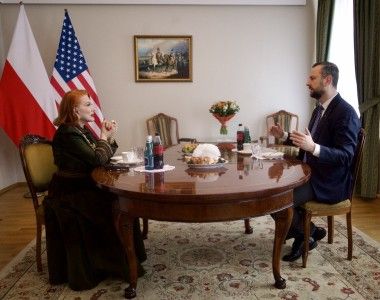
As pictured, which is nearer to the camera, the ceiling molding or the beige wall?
the ceiling molding

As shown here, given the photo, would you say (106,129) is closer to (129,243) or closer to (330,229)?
(129,243)

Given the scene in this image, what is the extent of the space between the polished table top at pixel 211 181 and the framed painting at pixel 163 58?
309 cm

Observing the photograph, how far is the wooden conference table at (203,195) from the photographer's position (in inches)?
65.9

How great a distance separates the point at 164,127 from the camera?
204 inches

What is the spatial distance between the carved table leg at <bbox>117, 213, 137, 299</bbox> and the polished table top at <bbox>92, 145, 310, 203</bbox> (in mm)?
237

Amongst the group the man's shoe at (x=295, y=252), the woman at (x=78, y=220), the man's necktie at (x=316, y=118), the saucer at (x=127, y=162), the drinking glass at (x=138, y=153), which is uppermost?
the man's necktie at (x=316, y=118)

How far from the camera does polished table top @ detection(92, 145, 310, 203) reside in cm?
166

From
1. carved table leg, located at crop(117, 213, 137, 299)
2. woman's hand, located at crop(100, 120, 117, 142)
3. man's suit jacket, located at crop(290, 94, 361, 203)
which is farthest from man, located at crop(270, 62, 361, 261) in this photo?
woman's hand, located at crop(100, 120, 117, 142)

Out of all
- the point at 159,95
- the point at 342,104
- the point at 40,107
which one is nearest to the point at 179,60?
the point at 159,95

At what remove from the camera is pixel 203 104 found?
536 centimetres

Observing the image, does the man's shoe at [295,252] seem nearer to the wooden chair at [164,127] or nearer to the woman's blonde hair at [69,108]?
the woman's blonde hair at [69,108]

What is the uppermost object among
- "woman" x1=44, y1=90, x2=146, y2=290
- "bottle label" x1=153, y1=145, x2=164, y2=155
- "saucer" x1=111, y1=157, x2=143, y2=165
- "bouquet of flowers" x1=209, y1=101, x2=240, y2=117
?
"bouquet of flowers" x1=209, y1=101, x2=240, y2=117

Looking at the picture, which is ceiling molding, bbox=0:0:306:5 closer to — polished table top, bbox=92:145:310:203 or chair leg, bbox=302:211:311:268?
polished table top, bbox=92:145:310:203

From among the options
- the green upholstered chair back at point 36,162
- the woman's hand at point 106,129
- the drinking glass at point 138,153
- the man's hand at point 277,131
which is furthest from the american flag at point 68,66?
the man's hand at point 277,131
